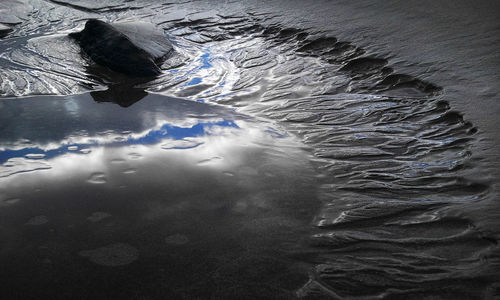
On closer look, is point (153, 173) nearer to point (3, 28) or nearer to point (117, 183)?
point (117, 183)

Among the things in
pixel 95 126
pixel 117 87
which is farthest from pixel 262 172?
pixel 117 87

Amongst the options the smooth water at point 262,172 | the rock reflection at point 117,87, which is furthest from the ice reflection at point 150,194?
the rock reflection at point 117,87

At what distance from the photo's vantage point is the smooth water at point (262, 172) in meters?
1.32

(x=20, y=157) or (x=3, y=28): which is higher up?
(x=3, y=28)

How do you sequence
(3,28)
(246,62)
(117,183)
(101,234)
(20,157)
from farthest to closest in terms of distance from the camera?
(3,28) → (246,62) → (20,157) → (117,183) → (101,234)

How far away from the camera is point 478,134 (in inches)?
79.7

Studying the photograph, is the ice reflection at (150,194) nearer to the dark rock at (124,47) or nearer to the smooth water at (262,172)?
the smooth water at (262,172)

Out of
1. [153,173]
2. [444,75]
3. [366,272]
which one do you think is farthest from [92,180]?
[444,75]

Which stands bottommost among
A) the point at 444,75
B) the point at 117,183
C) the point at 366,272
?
the point at 366,272

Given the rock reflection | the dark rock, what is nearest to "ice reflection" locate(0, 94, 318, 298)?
the rock reflection

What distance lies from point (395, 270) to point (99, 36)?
3159 millimetres

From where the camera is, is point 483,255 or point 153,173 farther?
point 153,173

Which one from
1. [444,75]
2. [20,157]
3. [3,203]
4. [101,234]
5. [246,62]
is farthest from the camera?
[246,62]

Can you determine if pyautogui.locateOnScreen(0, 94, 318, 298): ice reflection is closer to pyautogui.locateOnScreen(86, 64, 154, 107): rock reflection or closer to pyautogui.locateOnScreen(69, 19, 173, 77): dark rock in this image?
pyautogui.locateOnScreen(86, 64, 154, 107): rock reflection
